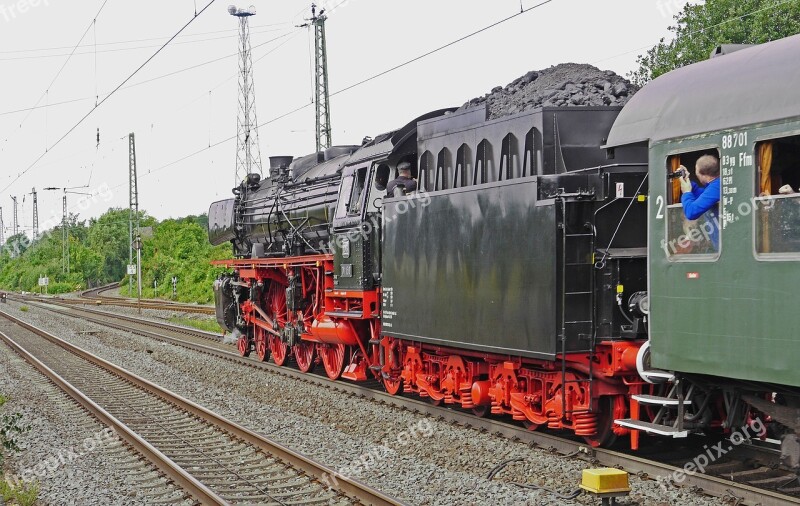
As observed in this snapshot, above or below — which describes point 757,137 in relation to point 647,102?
below

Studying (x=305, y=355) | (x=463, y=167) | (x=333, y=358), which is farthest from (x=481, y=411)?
(x=305, y=355)

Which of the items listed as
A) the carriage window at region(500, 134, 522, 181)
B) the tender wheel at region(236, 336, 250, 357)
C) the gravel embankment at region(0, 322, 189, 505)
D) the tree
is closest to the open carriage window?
the carriage window at region(500, 134, 522, 181)

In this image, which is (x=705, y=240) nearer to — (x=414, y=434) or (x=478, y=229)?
(x=478, y=229)

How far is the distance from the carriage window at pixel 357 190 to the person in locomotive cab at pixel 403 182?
114 cm

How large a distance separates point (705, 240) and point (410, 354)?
564cm

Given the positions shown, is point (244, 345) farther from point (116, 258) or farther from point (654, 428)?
point (116, 258)

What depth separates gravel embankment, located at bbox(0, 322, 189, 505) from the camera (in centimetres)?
804

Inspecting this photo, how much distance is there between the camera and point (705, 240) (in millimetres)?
6719

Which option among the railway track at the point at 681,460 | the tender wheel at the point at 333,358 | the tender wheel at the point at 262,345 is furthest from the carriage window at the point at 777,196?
the tender wheel at the point at 262,345

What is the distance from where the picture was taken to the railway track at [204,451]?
7.67 meters

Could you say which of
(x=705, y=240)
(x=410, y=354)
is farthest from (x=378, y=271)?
(x=705, y=240)

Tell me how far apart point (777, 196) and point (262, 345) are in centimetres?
1349

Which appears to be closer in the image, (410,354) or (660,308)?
(660,308)

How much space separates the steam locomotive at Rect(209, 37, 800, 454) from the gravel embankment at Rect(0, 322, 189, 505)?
3.69m
